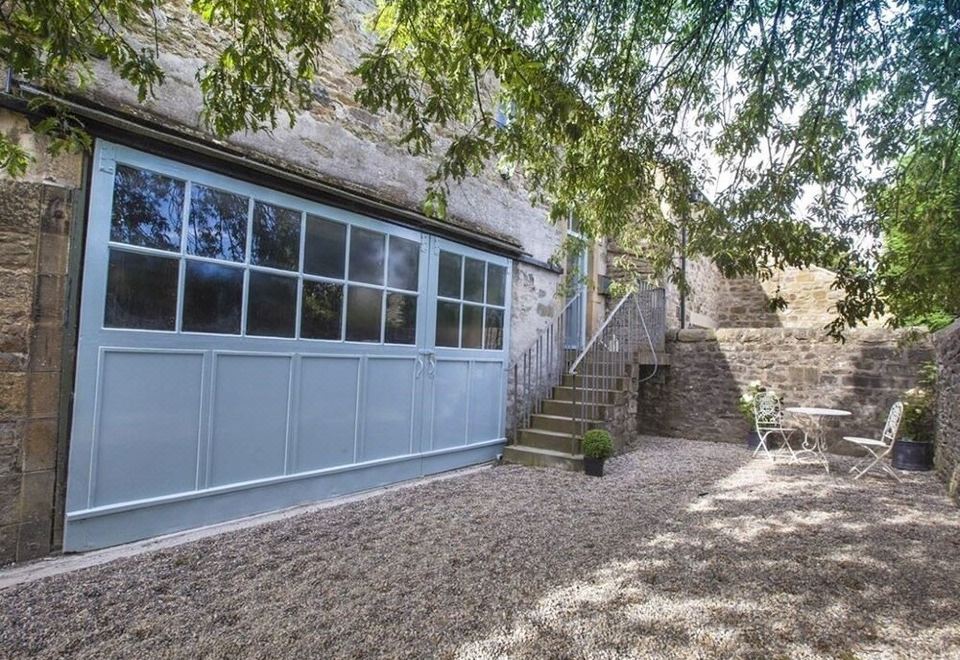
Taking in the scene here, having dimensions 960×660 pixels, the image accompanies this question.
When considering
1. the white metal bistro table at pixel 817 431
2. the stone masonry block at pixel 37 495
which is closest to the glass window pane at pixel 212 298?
the stone masonry block at pixel 37 495

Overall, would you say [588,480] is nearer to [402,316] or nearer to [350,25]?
[402,316]

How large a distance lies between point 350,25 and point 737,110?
3416mm

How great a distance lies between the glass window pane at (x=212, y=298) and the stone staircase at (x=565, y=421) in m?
3.67

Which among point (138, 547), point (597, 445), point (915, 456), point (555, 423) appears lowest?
point (138, 547)

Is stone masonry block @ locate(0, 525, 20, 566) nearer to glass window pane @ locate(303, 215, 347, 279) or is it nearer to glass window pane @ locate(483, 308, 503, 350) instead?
glass window pane @ locate(303, 215, 347, 279)

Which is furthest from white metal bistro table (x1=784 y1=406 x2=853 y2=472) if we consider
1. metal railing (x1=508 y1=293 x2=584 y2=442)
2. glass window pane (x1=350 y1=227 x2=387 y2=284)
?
glass window pane (x1=350 y1=227 x2=387 y2=284)

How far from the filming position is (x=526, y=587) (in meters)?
2.81

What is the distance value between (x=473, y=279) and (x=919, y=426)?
583cm

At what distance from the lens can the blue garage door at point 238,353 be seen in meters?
3.16

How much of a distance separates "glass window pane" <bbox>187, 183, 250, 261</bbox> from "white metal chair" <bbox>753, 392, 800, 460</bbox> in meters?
6.73

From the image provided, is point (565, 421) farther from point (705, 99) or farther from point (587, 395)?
point (705, 99)

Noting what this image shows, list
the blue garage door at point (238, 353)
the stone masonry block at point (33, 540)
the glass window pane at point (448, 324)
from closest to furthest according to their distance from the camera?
1. the stone masonry block at point (33, 540)
2. the blue garage door at point (238, 353)
3. the glass window pane at point (448, 324)

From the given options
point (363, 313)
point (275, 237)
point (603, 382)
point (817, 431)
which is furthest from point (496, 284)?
point (817, 431)

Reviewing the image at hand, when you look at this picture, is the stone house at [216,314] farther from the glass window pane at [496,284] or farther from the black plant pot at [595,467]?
the black plant pot at [595,467]
